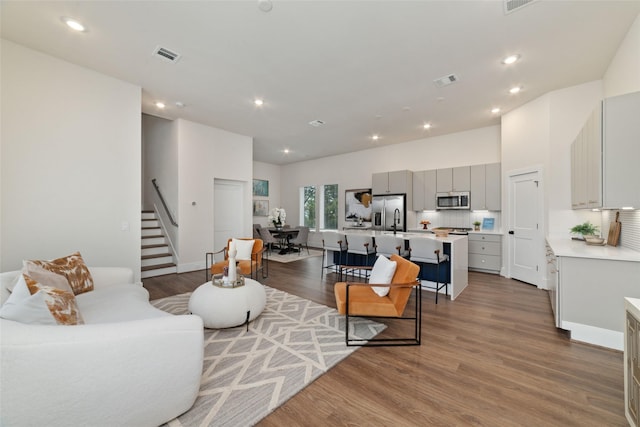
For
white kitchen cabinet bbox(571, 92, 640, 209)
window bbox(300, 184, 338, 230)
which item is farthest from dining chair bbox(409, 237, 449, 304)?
window bbox(300, 184, 338, 230)

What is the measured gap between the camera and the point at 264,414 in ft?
5.24

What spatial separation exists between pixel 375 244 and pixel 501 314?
198cm

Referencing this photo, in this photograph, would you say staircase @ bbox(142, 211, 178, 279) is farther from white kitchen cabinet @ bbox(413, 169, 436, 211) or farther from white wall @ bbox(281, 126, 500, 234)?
white kitchen cabinet @ bbox(413, 169, 436, 211)

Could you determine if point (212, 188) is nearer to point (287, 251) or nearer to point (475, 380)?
point (287, 251)

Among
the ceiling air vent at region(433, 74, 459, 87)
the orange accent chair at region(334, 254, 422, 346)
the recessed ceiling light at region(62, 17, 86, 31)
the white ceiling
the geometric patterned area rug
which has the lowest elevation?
the geometric patterned area rug

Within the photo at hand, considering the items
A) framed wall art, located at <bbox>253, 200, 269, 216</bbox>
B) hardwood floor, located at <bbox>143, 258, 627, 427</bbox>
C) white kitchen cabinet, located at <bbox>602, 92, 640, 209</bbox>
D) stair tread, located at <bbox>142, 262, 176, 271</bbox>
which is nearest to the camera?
hardwood floor, located at <bbox>143, 258, 627, 427</bbox>

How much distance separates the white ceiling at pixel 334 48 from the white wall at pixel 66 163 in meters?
0.32

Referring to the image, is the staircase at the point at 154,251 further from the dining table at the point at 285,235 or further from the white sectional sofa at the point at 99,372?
the white sectional sofa at the point at 99,372

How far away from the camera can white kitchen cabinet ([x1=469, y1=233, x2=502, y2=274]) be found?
5194 mm

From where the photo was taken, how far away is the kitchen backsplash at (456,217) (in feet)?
→ 18.4

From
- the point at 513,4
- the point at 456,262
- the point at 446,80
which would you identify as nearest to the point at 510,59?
the point at 446,80

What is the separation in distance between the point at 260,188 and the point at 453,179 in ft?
21.4

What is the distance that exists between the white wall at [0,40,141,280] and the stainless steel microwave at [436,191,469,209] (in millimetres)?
6392

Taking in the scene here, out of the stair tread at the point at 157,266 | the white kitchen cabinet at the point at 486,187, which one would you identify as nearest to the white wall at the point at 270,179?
the stair tread at the point at 157,266
